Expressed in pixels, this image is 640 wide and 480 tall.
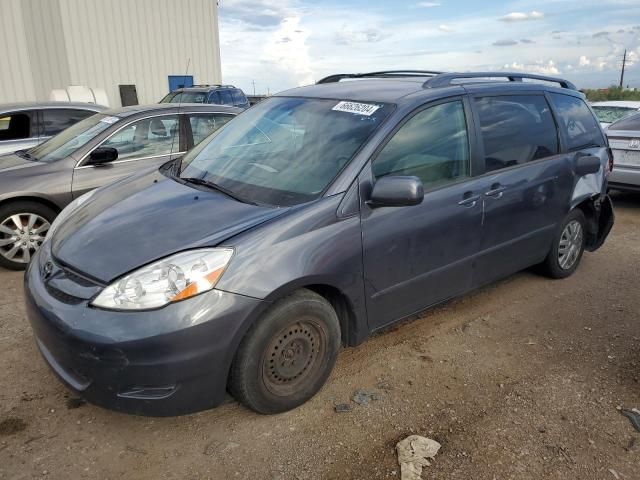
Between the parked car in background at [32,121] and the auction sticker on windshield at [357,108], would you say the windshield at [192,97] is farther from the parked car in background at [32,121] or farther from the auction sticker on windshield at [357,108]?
the auction sticker on windshield at [357,108]

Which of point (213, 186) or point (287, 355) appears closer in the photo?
point (287, 355)

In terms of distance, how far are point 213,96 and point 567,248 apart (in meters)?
10.9

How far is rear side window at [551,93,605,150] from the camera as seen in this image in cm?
431

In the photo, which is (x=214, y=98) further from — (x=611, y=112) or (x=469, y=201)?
(x=469, y=201)

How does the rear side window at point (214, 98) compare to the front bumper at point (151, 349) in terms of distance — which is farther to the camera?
the rear side window at point (214, 98)

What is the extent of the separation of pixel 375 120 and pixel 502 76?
1658mm

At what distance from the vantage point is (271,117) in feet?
11.9

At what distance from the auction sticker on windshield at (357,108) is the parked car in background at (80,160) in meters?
2.79

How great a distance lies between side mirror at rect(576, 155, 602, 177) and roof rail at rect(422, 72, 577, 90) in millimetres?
727

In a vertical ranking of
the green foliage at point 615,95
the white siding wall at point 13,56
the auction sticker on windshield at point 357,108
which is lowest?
the green foliage at point 615,95

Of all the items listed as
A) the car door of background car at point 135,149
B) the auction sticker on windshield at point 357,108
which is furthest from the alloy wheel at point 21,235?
the auction sticker on windshield at point 357,108

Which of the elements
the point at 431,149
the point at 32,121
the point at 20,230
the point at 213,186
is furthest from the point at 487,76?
the point at 32,121

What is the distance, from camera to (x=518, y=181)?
149 inches

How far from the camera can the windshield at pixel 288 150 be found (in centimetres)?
290
